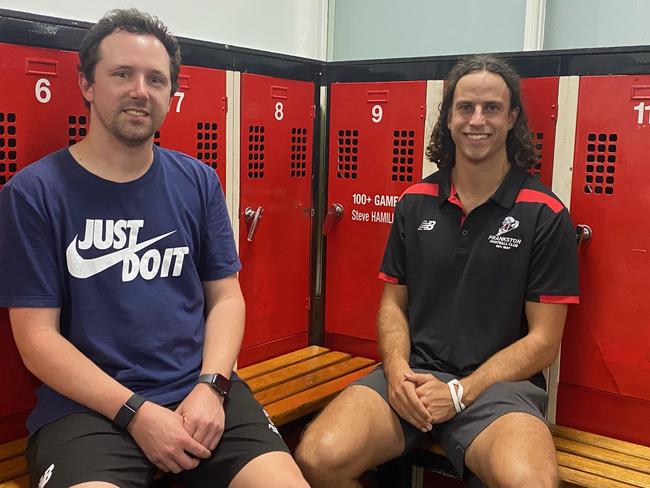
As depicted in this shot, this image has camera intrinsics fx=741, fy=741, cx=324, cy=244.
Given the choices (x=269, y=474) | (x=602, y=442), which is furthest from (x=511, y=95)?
(x=269, y=474)

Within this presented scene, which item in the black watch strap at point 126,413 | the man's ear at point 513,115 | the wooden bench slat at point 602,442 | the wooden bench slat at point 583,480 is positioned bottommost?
the wooden bench slat at point 583,480

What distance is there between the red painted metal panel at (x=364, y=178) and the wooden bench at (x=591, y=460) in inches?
27.5

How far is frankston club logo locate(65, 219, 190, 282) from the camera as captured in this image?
173 cm

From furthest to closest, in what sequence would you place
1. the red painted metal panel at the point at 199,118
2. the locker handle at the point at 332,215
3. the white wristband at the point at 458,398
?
the locker handle at the point at 332,215 → the red painted metal panel at the point at 199,118 → the white wristband at the point at 458,398

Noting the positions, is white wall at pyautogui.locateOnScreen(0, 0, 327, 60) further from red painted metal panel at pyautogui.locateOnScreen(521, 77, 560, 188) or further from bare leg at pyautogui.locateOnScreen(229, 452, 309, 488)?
bare leg at pyautogui.locateOnScreen(229, 452, 309, 488)

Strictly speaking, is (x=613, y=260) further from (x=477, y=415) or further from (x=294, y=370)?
(x=294, y=370)

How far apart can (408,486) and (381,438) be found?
378 millimetres

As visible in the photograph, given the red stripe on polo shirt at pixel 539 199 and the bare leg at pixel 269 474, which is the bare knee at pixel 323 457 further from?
the red stripe on polo shirt at pixel 539 199

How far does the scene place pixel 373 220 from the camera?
8.93 feet

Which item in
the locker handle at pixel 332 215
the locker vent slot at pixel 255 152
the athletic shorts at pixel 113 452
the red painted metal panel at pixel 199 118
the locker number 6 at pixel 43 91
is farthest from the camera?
the locker handle at pixel 332 215

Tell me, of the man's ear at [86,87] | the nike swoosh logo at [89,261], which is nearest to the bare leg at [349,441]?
the nike swoosh logo at [89,261]

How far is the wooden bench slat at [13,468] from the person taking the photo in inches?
71.8

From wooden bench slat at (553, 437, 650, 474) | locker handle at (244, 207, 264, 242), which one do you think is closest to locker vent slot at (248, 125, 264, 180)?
locker handle at (244, 207, 264, 242)

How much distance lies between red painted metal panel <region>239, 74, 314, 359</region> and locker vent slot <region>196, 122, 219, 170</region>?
0.13 metres
